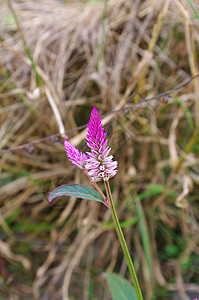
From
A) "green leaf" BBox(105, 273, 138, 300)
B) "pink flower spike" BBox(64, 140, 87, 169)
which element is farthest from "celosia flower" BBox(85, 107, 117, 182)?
"green leaf" BBox(105, 273, 138, 300)

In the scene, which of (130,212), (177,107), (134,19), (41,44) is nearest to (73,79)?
(41,44)

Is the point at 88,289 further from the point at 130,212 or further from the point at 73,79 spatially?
the point at 73,79

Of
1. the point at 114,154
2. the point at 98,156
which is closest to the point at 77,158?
the point at 98,156

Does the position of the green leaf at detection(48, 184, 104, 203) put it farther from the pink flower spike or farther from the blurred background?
the blurred background

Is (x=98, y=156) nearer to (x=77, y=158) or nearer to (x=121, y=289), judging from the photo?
(x=77, y=158)

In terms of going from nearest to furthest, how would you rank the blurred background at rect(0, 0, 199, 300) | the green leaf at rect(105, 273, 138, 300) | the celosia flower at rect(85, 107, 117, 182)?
the celosia flower at rect(85, 107, 117, 182), the green leaf at rect(105, 273, 138, 300), the blurred background at rect(0, 0, 199, 300)
